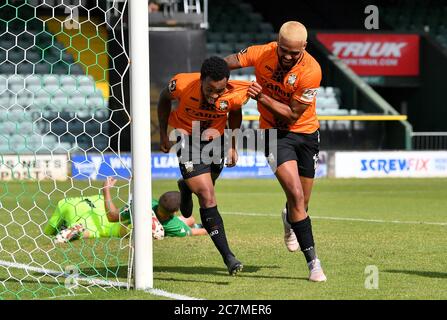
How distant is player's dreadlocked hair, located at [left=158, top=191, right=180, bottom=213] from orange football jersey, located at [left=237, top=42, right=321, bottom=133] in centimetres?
253

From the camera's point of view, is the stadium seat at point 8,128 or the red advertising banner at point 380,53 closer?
the stadium seat at point 8,128

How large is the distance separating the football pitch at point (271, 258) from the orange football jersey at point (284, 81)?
1.28 meters

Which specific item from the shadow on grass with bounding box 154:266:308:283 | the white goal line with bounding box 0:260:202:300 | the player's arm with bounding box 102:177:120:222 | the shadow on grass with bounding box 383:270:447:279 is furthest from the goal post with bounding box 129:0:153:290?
the shadow on grass with bounding box 383:270:447:279

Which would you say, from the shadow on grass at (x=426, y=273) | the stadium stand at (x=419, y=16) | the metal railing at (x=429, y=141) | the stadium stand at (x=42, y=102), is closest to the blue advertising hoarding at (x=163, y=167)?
the stadium stand at (x=42, y=102)

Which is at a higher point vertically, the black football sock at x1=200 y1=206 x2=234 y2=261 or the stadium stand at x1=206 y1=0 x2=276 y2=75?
the stadium stand at x1=206 y1=0 x2=276 y2=75

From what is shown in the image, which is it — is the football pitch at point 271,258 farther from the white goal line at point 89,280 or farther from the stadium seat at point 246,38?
the stadium seat at point 246,38

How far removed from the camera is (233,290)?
22.7 ft

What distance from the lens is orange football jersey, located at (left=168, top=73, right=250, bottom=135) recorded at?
7727mm

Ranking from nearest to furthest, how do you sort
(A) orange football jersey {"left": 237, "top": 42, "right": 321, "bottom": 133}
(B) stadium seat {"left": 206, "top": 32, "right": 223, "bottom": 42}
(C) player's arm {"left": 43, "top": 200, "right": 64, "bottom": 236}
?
(A) orange football jersey {"left": 237, "top": 42, "right": 321, "bottom": 133}
(C) player's arm {"left": 43, "top": 200, "right": 64, "bottom": 236}
(B) stadium seat {"left": 206, "top": 32, "right": 223, "bottom": 42}

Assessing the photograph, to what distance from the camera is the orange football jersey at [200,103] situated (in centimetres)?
773

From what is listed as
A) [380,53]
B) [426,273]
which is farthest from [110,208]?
[380,53]

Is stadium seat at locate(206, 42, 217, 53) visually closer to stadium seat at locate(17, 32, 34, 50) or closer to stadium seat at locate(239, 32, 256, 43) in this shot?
stadium seat at locate(239, 32, 256, 43)

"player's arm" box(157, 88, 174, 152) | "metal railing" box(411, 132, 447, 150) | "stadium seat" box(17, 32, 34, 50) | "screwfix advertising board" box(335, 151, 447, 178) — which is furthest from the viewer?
"metal railing" box(411, 132, 447, 150)
